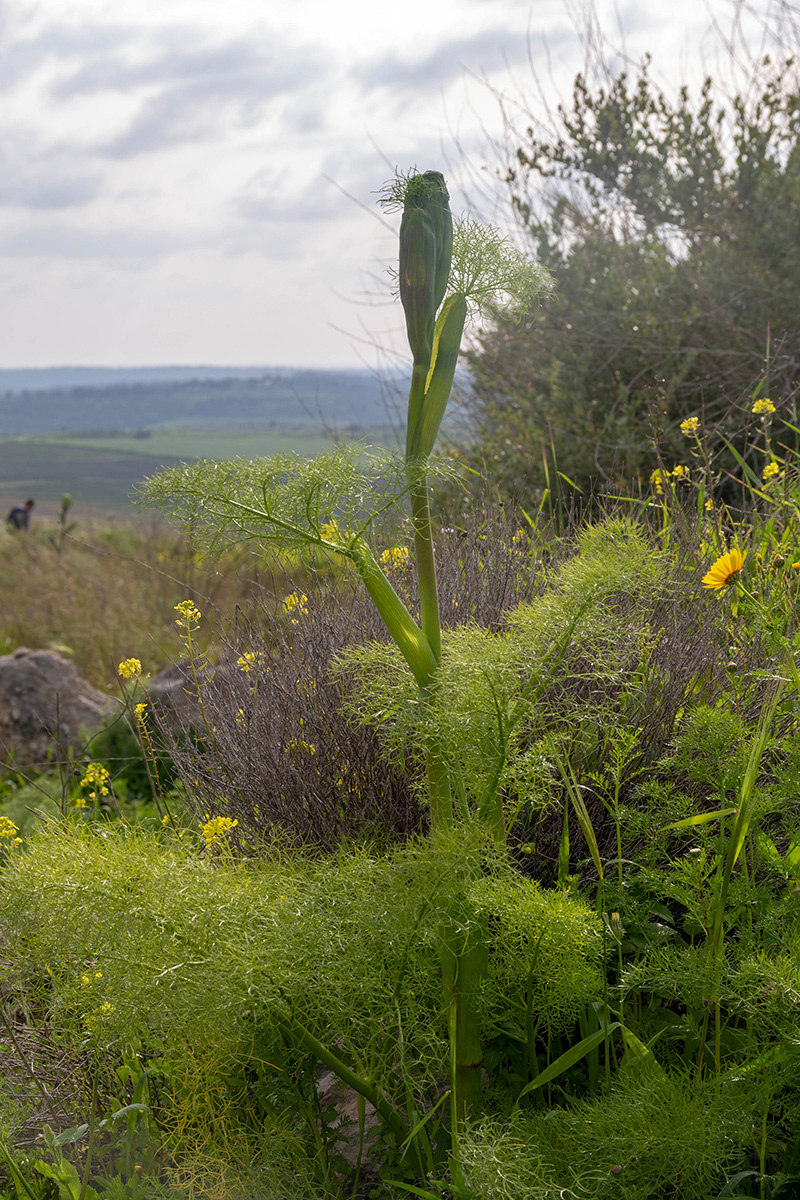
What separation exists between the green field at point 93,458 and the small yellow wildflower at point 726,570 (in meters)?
56.7

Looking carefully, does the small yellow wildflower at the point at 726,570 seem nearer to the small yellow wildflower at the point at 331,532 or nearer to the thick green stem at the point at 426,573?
the thick green stem at the point at 426,573

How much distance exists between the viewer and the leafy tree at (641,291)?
5.84 meters

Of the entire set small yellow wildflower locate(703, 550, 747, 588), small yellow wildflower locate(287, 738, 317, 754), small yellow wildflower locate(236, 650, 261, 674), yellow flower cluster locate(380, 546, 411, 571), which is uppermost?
small yellow wildflower locate(703, 550, 747, 588)

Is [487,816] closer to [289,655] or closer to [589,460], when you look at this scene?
[289,655]

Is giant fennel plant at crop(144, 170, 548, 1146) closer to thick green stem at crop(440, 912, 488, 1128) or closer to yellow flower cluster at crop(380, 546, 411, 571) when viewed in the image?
thick green stem at crop(440, 912, 488, 1128)

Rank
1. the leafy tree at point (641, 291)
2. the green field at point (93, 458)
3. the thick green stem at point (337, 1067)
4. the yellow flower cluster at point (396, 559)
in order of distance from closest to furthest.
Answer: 1. the thick green stem at point (337, 1067)
2. the yellow flower cluster at point (396, 559)
3. the leafy tree at point (641, 291)
4. the green field at point (93, 458)

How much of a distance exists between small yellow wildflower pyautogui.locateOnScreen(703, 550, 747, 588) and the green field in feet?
186

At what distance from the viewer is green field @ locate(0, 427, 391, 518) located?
6756cm

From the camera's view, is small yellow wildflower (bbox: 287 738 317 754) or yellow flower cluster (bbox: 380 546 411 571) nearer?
small yellow wildflower (bbox: 287 738 317 754)

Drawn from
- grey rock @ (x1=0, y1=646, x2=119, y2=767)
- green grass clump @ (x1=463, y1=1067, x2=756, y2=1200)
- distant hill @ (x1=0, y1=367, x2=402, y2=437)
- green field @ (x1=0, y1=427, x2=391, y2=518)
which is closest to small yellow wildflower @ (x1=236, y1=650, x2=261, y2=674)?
green grass clump @ (x1=463, y1=1067, x2=756, y2=1200)

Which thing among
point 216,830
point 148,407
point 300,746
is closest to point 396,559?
point 300,746

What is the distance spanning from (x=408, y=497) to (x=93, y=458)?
312 feet

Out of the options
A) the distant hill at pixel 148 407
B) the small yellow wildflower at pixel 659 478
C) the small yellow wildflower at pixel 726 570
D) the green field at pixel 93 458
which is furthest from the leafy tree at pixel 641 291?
the distant hill at pixel 148 407

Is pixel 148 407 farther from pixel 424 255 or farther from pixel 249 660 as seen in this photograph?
pixel 424 255
